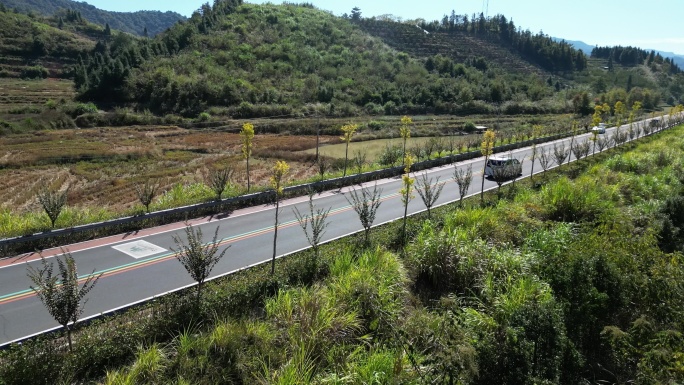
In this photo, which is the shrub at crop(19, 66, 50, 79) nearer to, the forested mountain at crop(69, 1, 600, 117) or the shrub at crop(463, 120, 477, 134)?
the forested mountain at crop(69, 1, 600, 117)

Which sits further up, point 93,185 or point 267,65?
point 267,65

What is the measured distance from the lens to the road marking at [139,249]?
13.4m

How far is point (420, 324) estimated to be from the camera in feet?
27.0

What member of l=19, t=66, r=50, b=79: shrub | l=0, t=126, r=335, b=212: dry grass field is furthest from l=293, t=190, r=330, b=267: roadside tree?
l=19, t=66, r=50, b=79: shrub

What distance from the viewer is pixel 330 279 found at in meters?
10.4

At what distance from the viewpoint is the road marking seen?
13.4m

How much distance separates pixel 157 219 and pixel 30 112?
5435 centimetres

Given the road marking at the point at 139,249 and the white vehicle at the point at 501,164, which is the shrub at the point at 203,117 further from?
the road marking at the point at 139,249

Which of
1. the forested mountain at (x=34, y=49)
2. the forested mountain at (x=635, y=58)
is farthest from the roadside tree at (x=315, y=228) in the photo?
the forested mountain at (x=635, y=58)

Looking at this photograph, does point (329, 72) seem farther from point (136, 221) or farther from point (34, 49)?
point (136, 221)

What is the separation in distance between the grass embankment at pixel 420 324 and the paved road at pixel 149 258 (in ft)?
5.30

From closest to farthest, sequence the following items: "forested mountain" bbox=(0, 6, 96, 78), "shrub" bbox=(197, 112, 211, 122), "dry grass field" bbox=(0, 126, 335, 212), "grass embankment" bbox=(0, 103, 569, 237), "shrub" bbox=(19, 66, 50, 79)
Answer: "grass embankment" bbox=(0, 103, 569, 237) < "dry grass field" bbox=(0, 126, 335, 212) < "shrub" bbox=(197, 112, 211, 122) < "shrub" bbox=(19, 66, 50, 79) < "forested mountain" bbox=(0, 6, 96, 78)

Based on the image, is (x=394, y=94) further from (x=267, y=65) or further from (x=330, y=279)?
(x=330, y=279)

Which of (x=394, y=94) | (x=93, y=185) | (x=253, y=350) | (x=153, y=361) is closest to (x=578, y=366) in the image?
(x=253, y=350)
